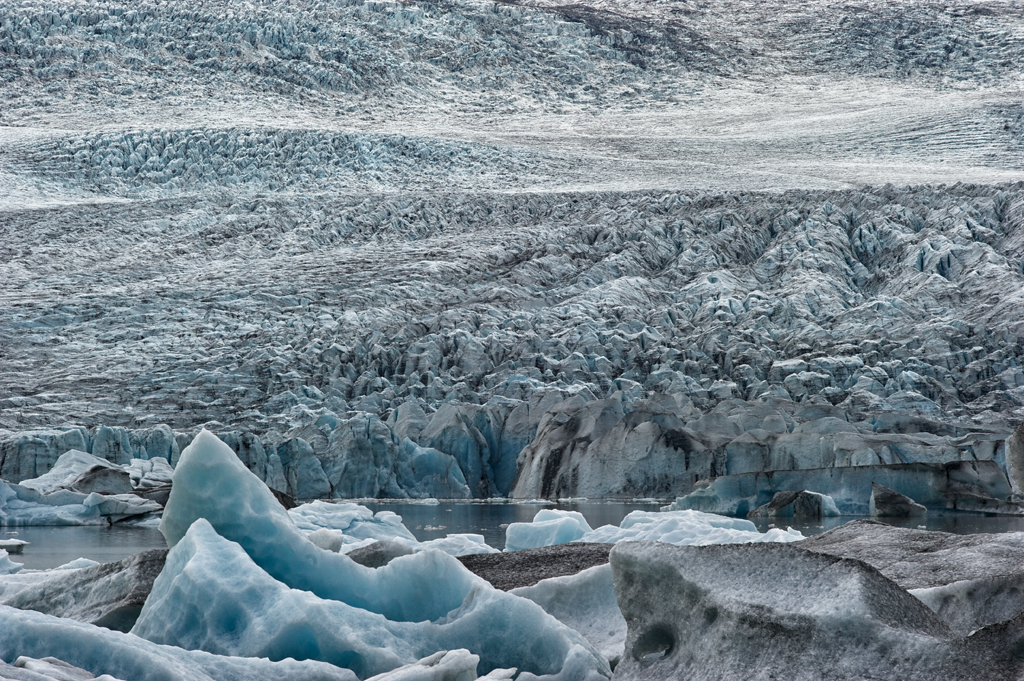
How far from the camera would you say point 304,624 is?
6.99ft

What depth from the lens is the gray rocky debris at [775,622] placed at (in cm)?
171

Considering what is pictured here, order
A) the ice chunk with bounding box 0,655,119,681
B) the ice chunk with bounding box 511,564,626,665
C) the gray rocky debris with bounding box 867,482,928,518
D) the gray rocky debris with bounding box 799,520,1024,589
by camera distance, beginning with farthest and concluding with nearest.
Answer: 1. the gray rocky debris with bounding box 867,482,928,518
2. the gray rocky debris with bounding box 799,520,1024,589
3. the ice chunk with bounding box 511,564,626,665
4. the ice chunk with bounding box 0,655,119,681

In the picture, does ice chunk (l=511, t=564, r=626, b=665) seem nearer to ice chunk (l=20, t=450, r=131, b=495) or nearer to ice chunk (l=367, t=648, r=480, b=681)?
ice chunk (l=367, t=648, r=480, b=681)

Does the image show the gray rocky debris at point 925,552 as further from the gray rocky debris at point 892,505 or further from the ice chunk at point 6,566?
the gray rocky debris at point 892,505

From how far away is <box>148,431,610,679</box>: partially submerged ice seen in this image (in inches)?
84.2

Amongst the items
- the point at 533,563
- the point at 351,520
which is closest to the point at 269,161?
the point at 351,520

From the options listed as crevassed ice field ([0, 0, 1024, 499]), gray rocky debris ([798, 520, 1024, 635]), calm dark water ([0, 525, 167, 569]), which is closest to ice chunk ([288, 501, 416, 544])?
calm dark water ([0, 525, 167, 569])

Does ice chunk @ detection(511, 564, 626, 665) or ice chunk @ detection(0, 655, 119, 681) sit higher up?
ice chunk @ detection(0, 655, 119, 681)

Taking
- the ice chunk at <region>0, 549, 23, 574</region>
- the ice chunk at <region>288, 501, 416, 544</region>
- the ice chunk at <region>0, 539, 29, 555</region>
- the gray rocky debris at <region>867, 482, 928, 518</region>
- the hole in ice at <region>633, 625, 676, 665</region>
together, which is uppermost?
the hole in ice at <region>633, 625, 676, 665</region>

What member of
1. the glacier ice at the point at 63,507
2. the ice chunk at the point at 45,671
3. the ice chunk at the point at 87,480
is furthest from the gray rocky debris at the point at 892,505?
the ice chunk at the point at 45,671

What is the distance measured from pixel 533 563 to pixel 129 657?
A: 4.96 ft

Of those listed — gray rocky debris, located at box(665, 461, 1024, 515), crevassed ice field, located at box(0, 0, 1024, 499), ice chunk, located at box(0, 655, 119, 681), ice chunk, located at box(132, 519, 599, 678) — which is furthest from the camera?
crevassed ice field, located at box(0, 0, 1024, 499)

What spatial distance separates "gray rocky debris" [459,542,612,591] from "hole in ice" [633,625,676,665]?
2.51 ft

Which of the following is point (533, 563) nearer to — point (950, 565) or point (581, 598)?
point (581, 598)
